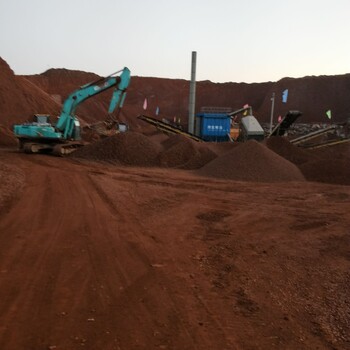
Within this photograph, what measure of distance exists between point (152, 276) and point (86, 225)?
2.54m

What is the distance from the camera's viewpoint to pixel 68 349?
134 inches

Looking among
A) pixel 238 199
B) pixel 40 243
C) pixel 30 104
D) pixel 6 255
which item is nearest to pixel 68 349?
pixel 6 255

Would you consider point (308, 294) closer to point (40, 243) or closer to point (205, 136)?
point (40, 243)

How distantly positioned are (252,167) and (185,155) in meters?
4.68

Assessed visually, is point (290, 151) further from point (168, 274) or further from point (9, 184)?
point (168, 274)

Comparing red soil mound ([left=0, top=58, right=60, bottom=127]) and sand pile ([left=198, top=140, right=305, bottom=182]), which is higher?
red soil mound ([left=0, top=58, right=60, bottom=127])

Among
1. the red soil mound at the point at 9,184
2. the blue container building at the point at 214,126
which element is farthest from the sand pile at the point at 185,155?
the red soil mound at the point at 9,184

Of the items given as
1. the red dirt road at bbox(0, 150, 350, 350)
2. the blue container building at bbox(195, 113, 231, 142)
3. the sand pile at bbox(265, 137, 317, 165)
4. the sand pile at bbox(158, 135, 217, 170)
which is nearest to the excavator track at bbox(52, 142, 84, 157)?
the sand pile at bbox(158, 135, 217, 170)

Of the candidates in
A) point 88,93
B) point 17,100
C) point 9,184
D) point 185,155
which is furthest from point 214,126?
point 9,184

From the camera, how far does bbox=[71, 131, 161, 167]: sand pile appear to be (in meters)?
20.4

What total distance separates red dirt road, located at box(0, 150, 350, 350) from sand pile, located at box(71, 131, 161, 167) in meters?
9.95

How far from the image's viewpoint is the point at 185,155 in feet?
68.8

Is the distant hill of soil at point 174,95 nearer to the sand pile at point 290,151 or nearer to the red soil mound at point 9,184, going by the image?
the sand pile at point 290,151

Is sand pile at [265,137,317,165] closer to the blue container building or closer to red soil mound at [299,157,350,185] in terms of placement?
red soil mound at [299,157,350,185]
